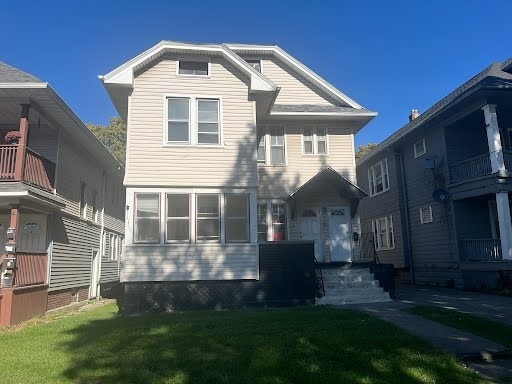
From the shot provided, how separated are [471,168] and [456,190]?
1.05m

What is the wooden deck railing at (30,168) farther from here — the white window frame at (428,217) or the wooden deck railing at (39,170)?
the white window frame at (428,217)

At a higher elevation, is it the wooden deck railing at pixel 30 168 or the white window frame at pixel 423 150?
the white window frame at pixel 423 150

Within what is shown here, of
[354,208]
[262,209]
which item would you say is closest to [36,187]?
[262,209]

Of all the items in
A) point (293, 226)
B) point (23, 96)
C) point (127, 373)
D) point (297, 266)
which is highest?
point (23, 96)

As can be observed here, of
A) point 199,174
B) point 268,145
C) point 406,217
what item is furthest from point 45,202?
point 406,217

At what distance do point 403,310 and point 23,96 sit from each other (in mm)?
12183

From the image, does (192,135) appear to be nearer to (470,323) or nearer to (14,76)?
(14,76)

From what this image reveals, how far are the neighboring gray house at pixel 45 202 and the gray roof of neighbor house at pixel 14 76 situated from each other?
0.03 metres

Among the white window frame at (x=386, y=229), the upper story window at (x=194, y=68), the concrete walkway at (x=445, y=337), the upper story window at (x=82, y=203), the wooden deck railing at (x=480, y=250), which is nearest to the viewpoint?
the concrete walkway at (x=445, y=337)

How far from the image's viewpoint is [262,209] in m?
16.3

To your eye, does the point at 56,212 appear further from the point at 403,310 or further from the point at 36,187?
the point at 403,310

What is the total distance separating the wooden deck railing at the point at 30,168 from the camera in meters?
12.0

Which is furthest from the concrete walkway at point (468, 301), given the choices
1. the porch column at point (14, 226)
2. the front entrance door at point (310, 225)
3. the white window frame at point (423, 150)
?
the porch column at point (14, 226)

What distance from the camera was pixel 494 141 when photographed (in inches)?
604
